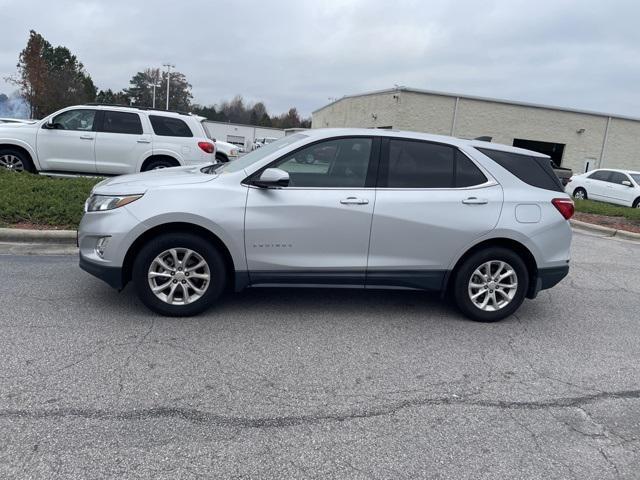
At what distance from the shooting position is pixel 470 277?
4.89 metres

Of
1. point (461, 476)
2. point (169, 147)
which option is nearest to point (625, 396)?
point (461, 476)

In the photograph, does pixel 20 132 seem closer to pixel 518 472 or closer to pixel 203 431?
pixel 203 431

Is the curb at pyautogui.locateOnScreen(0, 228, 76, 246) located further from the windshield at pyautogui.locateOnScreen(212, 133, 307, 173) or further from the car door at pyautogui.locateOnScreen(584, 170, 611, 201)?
the car door at pyautogui.locateOnScreen(584, 170, 611, 201)

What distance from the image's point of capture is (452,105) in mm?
31766

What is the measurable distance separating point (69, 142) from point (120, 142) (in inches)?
37.8

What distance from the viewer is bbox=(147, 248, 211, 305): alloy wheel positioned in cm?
443

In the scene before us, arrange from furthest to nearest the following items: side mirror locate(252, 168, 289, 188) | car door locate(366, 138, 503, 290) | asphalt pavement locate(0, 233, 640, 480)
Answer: car door locate(366, 138, 503, 290) < side mirror locate(252, 168, 289, 188) < asphalt pavement locate(0, 233, 640, 480)

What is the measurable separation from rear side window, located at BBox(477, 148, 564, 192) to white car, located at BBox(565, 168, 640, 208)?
15255 mm

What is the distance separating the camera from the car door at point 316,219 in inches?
176

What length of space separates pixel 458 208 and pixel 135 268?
117 inches

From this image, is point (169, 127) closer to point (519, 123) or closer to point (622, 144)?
point (519, 123)

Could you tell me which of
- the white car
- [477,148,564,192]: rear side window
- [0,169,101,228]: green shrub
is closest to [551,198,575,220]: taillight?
A: [477,148,564,192]: rear side window

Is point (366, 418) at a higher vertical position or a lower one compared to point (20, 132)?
lower

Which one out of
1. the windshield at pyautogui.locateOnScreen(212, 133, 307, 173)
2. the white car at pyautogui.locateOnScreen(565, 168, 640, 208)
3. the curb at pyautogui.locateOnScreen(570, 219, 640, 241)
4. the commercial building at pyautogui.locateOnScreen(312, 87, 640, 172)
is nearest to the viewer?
the windshield at pyautogui.locateOnScreen(212, 133, 307, 173)
